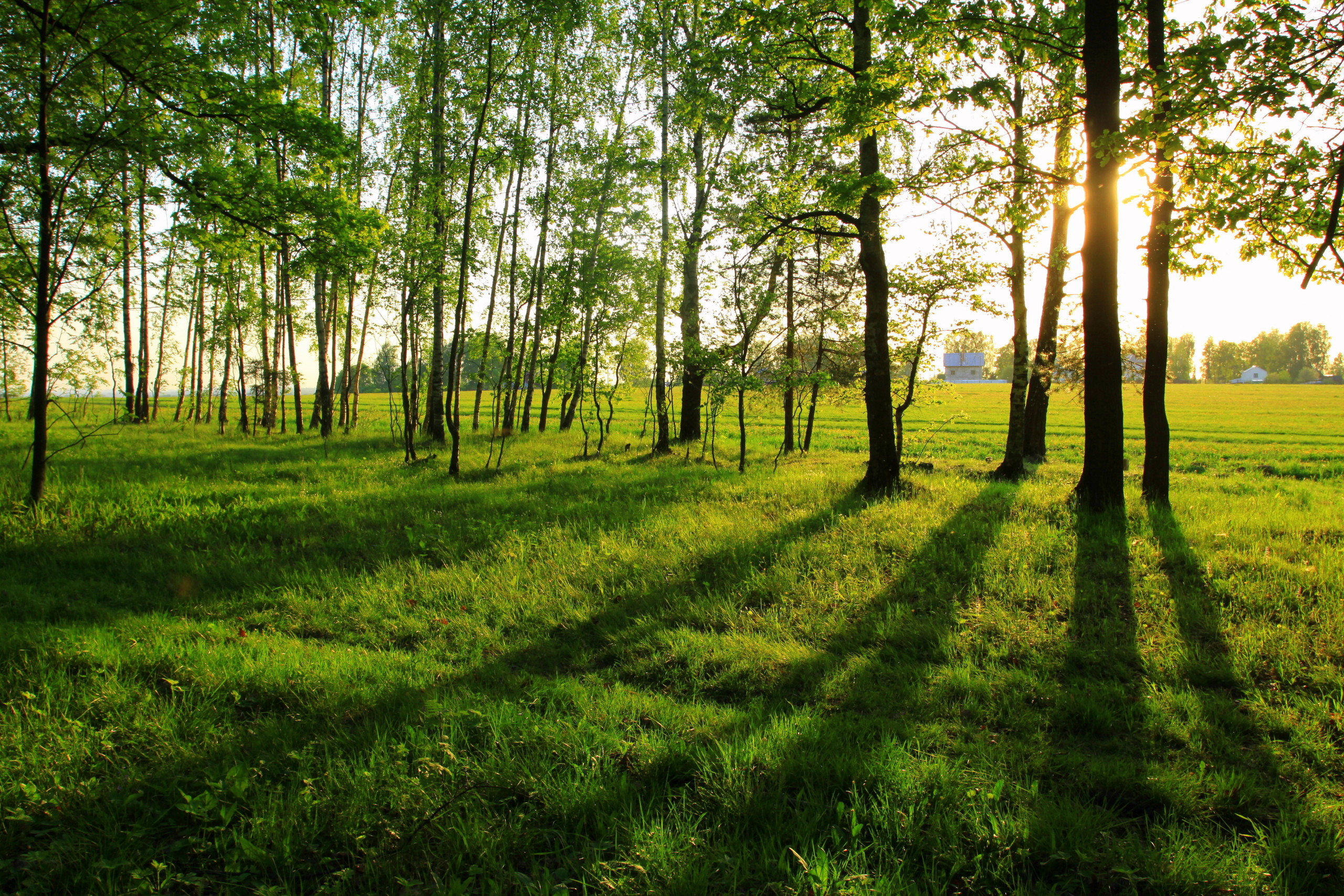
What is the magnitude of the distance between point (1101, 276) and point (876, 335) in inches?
121

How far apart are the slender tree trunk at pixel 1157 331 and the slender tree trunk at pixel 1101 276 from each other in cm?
94

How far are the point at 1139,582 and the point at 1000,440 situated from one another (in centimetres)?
2542

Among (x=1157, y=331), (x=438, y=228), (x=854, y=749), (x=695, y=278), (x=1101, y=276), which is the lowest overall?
(x=854, y=749)

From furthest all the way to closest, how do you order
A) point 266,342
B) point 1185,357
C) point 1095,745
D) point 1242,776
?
point 1185,357 < point 266,342 < point 1095,745 < point 1242,776

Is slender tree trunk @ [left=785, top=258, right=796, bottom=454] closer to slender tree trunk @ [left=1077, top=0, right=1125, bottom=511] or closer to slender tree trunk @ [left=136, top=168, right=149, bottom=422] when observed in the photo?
slender tree trunk @ [left=1077, top=0, right=1125, bottom=511]

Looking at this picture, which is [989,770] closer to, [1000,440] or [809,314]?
[809,314]

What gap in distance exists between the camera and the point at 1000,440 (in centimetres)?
2850

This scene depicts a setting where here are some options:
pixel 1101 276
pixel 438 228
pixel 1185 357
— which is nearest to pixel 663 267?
pixel 438 228

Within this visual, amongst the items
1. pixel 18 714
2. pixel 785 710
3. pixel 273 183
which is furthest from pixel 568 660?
pixel 273 183

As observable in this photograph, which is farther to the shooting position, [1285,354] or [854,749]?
[1285,354]

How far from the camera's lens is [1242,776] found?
3.17 m

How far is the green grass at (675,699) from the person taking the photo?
2.66 meters

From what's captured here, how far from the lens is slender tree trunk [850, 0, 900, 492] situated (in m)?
9.66

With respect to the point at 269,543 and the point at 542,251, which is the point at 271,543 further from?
the point at 542,251
